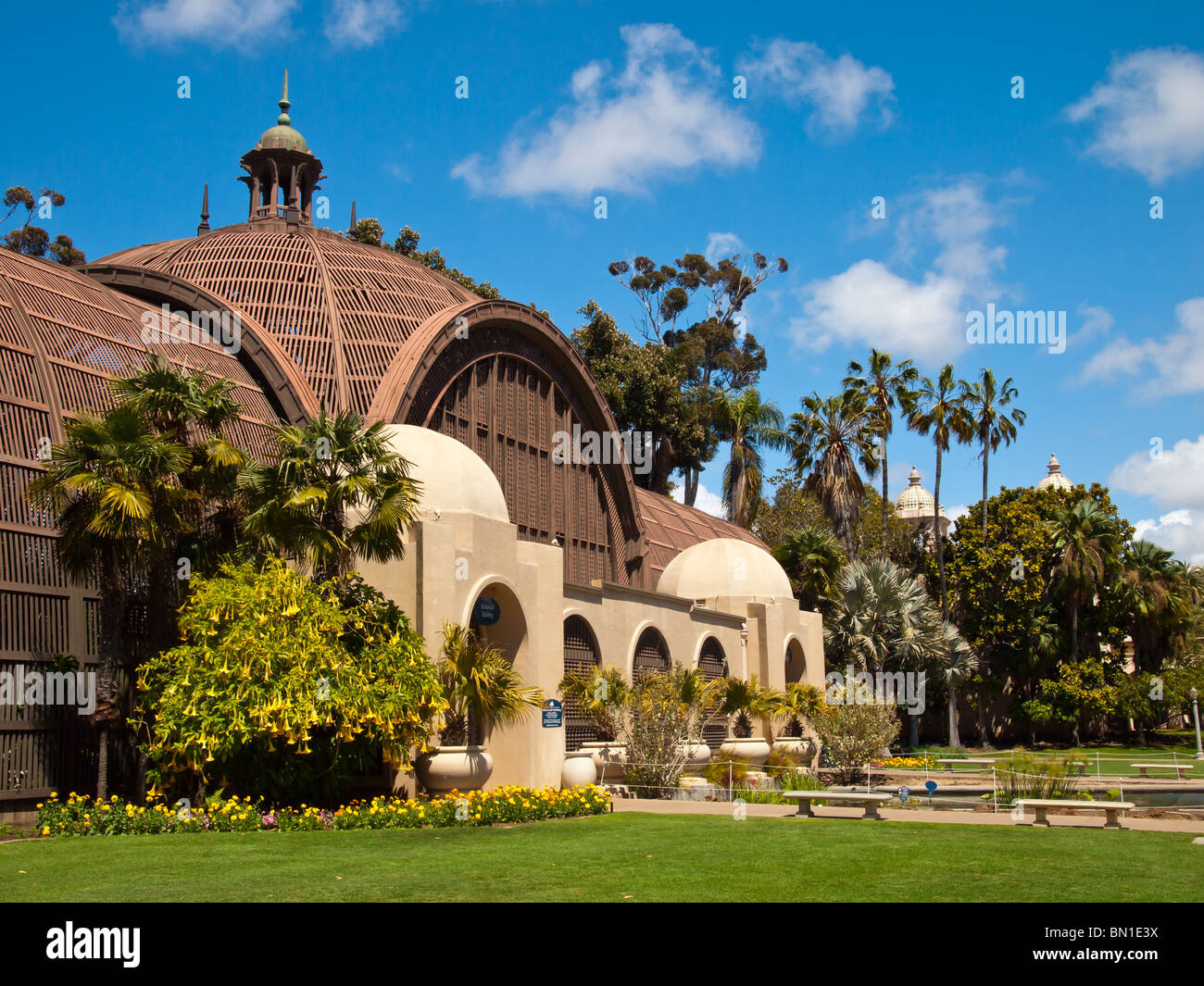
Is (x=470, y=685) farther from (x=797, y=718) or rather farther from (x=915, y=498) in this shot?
(x=915, y=498)

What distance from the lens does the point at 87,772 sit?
17.2m

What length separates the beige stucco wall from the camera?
19359 millimetres

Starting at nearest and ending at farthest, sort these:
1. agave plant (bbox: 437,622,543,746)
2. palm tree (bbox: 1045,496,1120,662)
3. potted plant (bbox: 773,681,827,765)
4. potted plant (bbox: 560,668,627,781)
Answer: agave plant (bbox: 437,622,543,746) < potted plant (bbox: 560,668,627,781) < potted plant (bbox: 773,681,827,765) < palm tree (bbox: 1045,496,1120,662)

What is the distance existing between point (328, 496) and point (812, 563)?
2518cm

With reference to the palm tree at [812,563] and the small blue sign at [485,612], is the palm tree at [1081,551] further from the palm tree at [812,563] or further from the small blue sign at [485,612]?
the small blue sign at [485,612]

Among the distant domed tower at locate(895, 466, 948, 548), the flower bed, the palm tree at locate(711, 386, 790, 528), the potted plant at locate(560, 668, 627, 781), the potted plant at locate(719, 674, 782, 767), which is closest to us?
the flower bed

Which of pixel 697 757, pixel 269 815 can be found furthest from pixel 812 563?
pixel 269 815

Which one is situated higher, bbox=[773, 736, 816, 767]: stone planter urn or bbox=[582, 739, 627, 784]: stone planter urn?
bbox=[582, 739, 627, 784]: stone planter urn

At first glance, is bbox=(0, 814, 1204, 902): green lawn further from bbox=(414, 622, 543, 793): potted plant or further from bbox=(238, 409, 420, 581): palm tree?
bbox=(238, 409, 420, 581): palm tree

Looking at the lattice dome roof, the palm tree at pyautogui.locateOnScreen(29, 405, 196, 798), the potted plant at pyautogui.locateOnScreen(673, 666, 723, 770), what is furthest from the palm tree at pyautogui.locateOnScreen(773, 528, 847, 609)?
the palm tree at pyautogui.locateOnScreen(29, 405, 196, 798)

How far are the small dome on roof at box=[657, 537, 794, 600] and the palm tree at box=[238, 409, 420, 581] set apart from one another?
55.4ft
